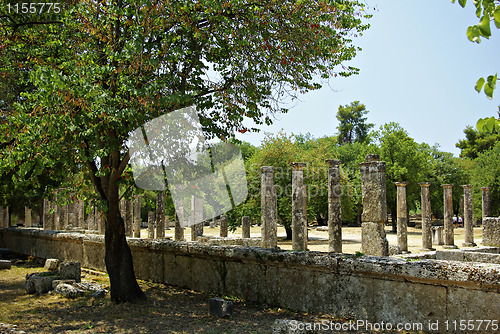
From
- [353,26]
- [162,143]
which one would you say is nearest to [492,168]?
[353,26]

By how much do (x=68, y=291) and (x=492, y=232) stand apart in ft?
54.4

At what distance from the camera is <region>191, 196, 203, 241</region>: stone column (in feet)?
71.5

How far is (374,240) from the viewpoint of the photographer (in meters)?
10.7

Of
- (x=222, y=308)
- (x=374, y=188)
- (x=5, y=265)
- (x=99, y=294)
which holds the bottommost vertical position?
(x=5, y=265)

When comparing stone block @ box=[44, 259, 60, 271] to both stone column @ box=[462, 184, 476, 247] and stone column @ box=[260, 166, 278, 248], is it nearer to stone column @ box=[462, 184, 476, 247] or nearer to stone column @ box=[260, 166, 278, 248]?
stone column @ box=[260, 166, 278, 248]

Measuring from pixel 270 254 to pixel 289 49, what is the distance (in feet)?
12.8

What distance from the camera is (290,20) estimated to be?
7918 mm

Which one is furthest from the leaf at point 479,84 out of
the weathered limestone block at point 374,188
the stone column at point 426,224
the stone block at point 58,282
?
the stone column at point 426,224

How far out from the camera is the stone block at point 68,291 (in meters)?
8.95

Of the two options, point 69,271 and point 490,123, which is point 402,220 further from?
point 490,123

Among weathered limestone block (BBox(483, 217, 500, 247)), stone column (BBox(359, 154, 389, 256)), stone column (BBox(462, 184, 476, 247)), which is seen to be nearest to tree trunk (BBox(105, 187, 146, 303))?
stone column (BBox(359, 154, 389, 256))

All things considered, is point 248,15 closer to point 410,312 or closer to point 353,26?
point 353,26

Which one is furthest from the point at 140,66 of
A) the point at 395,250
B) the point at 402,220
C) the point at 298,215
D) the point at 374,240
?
the point at 402,220

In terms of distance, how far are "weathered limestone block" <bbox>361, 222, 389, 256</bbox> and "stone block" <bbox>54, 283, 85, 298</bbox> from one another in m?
6.79
